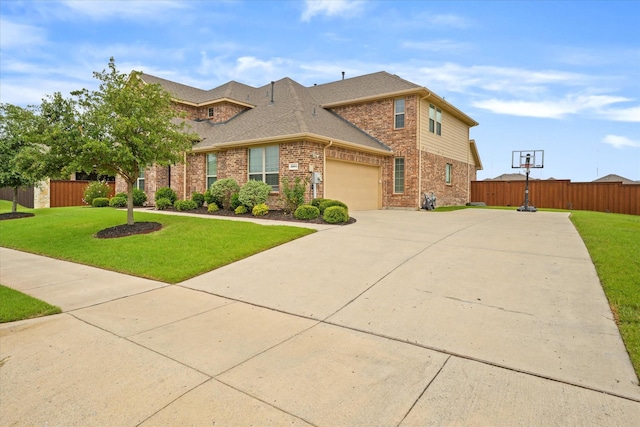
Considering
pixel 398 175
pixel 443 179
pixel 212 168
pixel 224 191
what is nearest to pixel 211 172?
pixel 212 168

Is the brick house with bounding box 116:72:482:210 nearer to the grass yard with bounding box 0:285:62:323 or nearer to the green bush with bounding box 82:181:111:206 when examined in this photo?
the green bush with bounding box 82:181:111:206

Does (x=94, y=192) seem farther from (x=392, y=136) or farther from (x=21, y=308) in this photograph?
(x=21, y=308)

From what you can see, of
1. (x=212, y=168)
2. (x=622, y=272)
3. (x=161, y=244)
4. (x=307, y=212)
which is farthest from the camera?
(x=212, y=168)

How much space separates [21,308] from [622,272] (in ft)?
30.9

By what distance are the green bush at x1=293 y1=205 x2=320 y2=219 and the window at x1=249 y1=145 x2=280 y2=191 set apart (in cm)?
274

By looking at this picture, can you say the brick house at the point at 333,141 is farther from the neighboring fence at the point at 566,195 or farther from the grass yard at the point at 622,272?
the grass yard at the point at 622,272

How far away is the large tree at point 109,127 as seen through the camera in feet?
32.1

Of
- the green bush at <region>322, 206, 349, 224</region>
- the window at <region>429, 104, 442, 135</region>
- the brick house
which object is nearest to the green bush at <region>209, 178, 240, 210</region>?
the brick house

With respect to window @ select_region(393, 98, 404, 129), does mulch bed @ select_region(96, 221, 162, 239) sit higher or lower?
lower

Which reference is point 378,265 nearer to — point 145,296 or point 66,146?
point 145,296

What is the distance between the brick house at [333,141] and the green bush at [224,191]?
0.79 m

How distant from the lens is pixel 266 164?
15.4 meters

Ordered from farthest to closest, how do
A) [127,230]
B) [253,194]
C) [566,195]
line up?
[566,195], [253,194], [127,230]

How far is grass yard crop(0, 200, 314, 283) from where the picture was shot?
734cm
